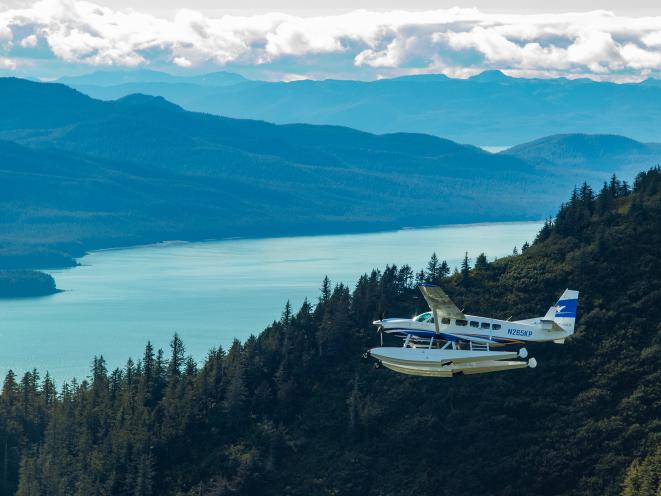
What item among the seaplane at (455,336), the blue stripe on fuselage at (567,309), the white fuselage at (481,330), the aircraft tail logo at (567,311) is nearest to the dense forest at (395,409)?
the aircraft tail logo at (567,311)

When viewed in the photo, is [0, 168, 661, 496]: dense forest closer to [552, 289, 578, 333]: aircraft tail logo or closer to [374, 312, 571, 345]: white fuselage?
[552, 289, 578, 333]: aircraft tail logo

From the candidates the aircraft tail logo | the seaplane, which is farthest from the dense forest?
the seaplane

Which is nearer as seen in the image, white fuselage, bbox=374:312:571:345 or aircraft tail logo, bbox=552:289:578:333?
white fuselage, bbox=374:312:571:345

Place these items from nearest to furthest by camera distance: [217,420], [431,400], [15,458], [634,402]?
1. [634,402]
2. [431,400]
3. [217,420]
4. [15,458]

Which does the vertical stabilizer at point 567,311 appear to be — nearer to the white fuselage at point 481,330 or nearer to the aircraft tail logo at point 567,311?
the aircraft tail logo at point 567,311

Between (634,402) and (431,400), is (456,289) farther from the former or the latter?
(634,402)

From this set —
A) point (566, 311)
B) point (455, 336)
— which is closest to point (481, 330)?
point (455, 336)

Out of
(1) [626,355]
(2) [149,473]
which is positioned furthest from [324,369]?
(1) [626,355]
